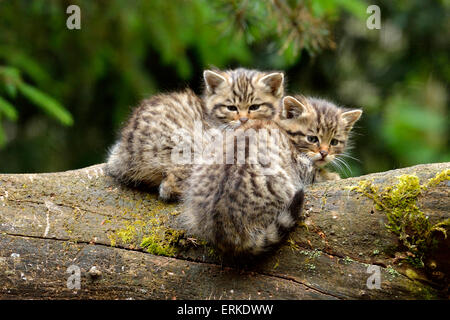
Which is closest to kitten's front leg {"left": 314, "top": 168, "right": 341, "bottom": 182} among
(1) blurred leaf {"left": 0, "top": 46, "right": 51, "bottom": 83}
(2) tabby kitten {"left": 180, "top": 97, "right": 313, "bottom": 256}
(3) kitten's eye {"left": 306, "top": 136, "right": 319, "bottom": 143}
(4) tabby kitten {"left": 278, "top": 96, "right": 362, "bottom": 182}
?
(4) tabby kitten {"left": 278, "top": 96, "right": 362, "bottom": 182}

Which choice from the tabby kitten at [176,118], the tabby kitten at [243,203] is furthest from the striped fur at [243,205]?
the tabby kitten at [176,118]

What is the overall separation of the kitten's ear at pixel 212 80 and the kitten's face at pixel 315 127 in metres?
0.78

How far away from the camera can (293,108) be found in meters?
5.26

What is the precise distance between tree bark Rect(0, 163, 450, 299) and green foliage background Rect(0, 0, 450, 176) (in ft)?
8.66

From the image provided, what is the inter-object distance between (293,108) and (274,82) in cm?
58

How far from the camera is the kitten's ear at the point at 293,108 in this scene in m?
5.19

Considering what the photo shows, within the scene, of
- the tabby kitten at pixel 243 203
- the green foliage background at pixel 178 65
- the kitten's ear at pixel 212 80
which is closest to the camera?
the tabby kitten at pixel 243 203

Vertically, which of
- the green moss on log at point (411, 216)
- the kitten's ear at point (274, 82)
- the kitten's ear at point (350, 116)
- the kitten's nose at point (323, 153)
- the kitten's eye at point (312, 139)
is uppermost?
the kitten's ear at point (274, 82)

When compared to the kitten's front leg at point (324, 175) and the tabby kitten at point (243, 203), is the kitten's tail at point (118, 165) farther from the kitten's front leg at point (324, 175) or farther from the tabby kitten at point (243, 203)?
the kitten's front leg at point (324, 175)

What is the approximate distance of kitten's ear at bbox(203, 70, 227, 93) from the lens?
5.73m

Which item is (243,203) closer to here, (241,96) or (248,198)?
(248,198)

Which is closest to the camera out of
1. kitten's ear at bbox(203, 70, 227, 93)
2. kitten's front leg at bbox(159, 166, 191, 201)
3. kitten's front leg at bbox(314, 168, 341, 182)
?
kitten's front leg at bbox(159, 166, 191, 201)

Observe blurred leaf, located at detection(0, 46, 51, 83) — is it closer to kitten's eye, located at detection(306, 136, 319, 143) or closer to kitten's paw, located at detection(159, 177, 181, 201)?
kitten's paw, located at detection(159, 177, 181, 201)

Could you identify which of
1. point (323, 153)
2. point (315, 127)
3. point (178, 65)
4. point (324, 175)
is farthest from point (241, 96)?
point (178, 65)
